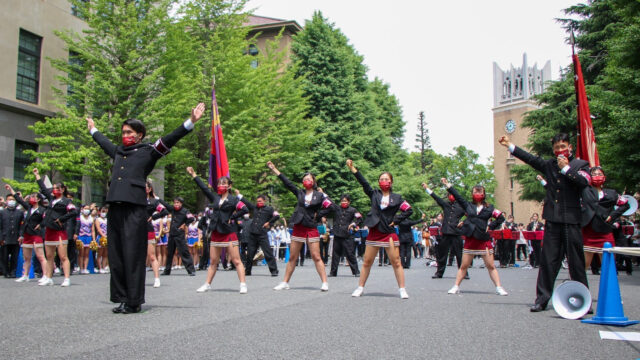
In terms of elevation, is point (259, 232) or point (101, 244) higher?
point (259, 232)

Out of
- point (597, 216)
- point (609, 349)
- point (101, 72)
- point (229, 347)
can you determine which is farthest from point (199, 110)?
point (101, 72)

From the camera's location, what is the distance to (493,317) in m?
7.07

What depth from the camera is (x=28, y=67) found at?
24.9 metres

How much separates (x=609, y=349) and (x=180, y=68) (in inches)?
970

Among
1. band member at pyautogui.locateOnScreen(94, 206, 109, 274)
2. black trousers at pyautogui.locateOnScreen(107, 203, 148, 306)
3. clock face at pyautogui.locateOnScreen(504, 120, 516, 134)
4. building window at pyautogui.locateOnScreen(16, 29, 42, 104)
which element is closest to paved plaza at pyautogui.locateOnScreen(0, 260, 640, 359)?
black trousers at pyautogui.locateOnScreen(107, 203, 148, 306)

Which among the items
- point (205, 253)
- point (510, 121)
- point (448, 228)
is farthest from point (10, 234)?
point (510, 121)

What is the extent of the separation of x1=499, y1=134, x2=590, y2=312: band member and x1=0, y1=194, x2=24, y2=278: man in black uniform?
520 inches

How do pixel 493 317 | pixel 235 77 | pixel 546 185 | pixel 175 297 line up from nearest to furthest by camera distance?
pixel 493 317 < pixel 546 185 < pixel 175 297 < pixel 235 77

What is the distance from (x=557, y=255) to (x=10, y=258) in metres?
14.4

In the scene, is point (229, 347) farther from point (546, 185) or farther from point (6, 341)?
point (546, 185)

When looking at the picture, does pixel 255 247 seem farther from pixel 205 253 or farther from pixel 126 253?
pixel 126 253

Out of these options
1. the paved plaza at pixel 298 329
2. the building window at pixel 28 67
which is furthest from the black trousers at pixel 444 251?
the building window at pixel 28 67

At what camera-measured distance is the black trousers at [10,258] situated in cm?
1536

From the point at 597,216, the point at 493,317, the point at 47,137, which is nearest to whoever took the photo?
the point at 493,317
